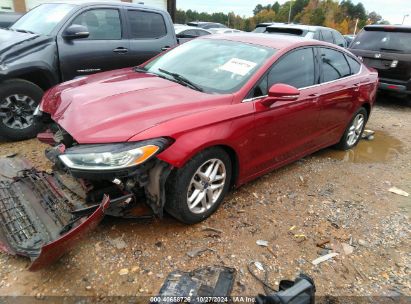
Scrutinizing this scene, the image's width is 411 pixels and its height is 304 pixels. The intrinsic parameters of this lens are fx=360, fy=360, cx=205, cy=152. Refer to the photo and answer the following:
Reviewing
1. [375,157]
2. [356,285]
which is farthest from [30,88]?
[375,157]

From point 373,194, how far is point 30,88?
4.47 meters

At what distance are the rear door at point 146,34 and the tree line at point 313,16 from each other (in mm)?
55624

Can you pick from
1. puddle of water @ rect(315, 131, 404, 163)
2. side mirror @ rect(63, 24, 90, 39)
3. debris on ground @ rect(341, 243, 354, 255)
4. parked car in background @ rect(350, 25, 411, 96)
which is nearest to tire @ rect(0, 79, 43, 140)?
side mirror @ rect(63, 24, 90, 39)

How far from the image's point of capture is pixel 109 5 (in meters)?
5.54

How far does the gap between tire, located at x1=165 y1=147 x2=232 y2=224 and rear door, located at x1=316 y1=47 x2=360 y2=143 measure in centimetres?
176

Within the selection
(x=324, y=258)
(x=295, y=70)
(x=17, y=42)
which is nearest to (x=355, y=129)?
(x=295, y=70)

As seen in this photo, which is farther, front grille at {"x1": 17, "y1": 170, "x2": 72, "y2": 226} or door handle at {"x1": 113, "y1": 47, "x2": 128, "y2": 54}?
door handle at {"x1": 113, "y1": 47, "x2": 128, "y2": 54}

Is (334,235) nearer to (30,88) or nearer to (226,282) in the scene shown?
(226,282)

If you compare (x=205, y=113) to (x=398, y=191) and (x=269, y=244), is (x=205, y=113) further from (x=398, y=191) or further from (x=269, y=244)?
(x=398, y=191)

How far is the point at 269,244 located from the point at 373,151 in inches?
138

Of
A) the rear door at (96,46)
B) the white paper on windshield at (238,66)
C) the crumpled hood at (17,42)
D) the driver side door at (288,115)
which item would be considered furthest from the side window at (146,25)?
the driver side door at (288,115)

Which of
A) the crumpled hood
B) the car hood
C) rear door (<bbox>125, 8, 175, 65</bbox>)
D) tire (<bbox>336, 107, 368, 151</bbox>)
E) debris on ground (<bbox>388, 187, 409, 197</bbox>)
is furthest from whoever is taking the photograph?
rear door (<bbox>125, 8, 175, 65</bbox>)

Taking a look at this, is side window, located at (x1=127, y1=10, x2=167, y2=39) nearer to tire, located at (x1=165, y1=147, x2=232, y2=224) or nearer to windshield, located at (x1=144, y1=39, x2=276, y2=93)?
windshield, located at (x1=144, y1=39, x2=276, y2=93)

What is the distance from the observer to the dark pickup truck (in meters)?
4.58
